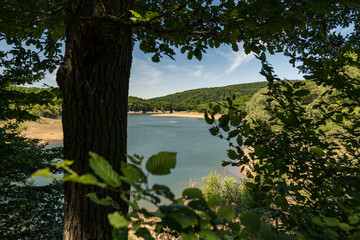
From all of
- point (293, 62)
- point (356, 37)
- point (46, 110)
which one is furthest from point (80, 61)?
point (46, 110)

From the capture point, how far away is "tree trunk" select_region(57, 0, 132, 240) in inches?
47.3

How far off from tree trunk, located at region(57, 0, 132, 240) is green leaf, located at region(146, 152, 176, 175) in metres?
0.92

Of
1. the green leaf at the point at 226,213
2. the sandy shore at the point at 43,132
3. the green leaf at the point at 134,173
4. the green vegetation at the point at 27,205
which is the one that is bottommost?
the sandy shore at the point at 43,132

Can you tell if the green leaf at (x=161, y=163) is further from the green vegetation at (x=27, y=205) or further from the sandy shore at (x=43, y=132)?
the sandy shore at (x=43, y=132)

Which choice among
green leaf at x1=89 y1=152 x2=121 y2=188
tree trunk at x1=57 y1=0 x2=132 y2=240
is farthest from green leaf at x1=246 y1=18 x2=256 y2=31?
green leaf at x1=89 y1=152 x2=121 y2=188

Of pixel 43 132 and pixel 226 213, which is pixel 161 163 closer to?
pixel 226 213

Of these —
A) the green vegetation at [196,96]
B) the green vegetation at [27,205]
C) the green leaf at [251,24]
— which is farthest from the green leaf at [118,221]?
the green vegetation at [196,96]

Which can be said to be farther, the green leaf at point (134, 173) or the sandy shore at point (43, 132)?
the sandy shore at point (43, 132)

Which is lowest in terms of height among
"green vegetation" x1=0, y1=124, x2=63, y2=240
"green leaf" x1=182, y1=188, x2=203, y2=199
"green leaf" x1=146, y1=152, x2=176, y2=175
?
"green vegetation" x1=0, y1=124, x2=63, y2=240

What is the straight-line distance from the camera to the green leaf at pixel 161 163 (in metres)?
0.49

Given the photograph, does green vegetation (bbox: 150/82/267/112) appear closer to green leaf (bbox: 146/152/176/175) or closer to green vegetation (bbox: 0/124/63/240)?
green vegetation (bbox: 0/124/63/240)

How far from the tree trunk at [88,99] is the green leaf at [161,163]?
92cm

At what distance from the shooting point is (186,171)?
15.4 m

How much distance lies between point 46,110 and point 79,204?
4048 cm
